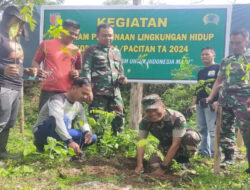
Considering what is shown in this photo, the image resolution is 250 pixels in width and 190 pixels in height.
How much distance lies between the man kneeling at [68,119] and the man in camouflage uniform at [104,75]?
2.01ft

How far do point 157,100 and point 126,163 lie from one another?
95 centimetres

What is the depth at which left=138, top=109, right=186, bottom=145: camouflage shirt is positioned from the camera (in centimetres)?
336

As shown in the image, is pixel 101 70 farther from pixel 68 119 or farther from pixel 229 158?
pixel 229 158

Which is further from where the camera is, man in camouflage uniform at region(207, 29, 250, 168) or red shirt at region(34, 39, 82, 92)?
red shirt at region(34, 39, 82, 92)

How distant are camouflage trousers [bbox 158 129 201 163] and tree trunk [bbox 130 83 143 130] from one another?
123 inches

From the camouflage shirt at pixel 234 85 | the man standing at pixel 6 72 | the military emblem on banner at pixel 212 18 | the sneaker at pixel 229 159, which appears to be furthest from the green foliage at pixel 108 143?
the military emblem on banner at pixel 212 18

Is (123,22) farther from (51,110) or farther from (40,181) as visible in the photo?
(40,181)

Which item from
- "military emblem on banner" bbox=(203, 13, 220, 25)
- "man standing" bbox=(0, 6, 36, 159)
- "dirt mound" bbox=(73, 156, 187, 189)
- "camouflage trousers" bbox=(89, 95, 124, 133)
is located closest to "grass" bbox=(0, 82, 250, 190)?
"dirt mound" bbox=(73, 156, 187, 189)

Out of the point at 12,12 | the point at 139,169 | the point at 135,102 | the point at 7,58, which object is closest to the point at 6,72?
the point at 7,58

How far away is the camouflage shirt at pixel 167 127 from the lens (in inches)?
132

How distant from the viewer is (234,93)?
384cm

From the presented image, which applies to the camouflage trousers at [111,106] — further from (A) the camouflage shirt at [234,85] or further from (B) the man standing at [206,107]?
(A) the camouflage shirt at [234,85]

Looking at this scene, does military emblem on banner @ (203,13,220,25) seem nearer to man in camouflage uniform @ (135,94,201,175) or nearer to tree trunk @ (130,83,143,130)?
tree trunk @ (130,83,143,130)

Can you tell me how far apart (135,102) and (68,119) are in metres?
3.15
